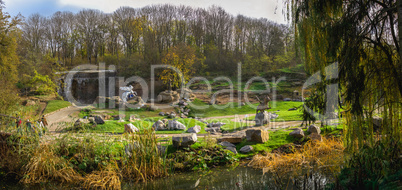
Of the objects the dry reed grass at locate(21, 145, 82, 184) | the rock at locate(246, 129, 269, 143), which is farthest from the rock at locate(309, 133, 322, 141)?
the dry reed grass at locate(21, 145, 82, 184)

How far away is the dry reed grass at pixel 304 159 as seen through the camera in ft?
24.1

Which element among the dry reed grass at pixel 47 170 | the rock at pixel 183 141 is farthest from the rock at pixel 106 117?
the dry reed grass at pixel 47 170

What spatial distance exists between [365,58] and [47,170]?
7646mm

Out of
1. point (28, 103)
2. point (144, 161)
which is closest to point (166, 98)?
point (28, 103)

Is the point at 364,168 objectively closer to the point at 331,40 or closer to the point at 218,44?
the point at 331,40

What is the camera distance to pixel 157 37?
36.3 metres

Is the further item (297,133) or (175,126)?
(175,126)

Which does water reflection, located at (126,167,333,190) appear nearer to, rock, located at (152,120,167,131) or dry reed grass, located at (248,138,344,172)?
dry reed grass, located at (248,138,344,172)

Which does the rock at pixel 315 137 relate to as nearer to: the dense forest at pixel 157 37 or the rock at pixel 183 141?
the rock at pixel 183 141

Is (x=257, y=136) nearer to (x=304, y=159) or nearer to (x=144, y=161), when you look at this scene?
(x=304, y=159)

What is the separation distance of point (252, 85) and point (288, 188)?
23415 mm

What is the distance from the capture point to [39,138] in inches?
294

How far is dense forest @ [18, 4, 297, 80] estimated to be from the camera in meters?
34.6

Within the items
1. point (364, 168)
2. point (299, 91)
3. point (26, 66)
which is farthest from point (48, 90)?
point (364, 168)
